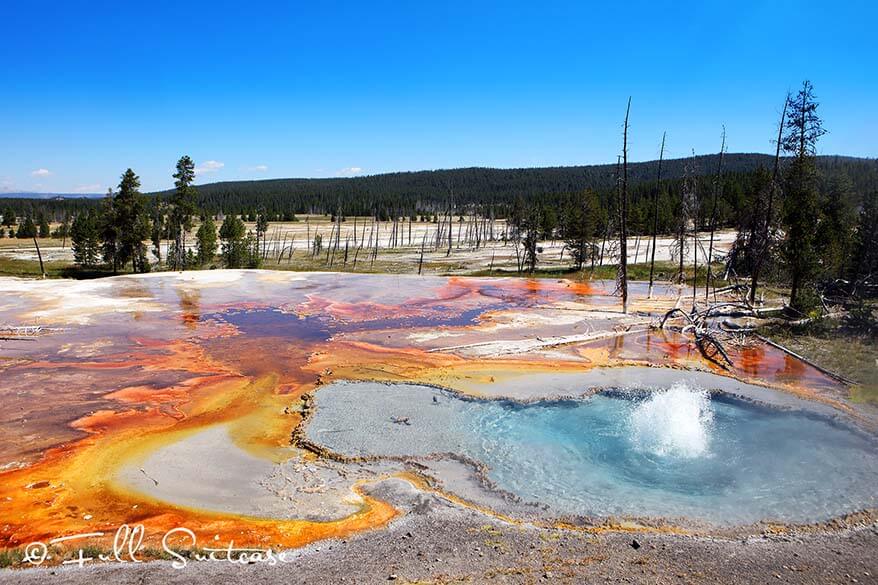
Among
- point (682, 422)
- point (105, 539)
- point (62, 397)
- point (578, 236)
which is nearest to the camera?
point (105, 539)

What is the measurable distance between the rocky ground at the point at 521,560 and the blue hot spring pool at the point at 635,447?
97 cm

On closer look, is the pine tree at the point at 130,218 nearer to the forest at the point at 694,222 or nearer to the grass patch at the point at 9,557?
the forest at the point at 694,222

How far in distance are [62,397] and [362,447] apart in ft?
32.0

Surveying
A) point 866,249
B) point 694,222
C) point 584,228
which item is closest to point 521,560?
point 694,222

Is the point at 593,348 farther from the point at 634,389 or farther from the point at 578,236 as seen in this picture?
the point at 578,236

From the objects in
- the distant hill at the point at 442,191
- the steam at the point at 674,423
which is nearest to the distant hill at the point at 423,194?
the distant hill at the point at 442,191

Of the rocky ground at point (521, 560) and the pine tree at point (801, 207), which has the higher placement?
the pine tree at point (801, 207)

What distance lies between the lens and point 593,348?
22406mm

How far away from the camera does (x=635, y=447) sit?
12695 mm


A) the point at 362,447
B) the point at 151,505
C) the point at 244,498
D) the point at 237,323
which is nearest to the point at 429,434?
the point at 362,447

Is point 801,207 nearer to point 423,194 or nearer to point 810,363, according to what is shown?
point 810,363

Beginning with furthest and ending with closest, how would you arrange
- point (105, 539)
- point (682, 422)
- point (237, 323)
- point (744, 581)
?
point (237, 323)
point (682, 422)
point (105, 539)
point (744, 581)

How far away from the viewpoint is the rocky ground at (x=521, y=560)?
7.75m

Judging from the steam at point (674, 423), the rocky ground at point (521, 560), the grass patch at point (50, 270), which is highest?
the grass patch at point (50, 270)
